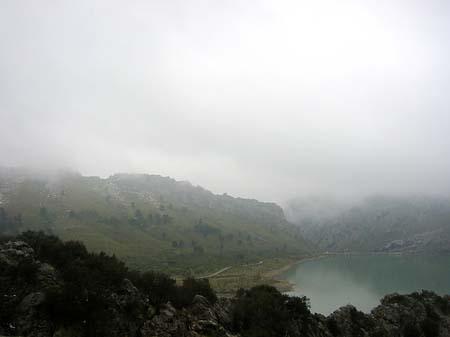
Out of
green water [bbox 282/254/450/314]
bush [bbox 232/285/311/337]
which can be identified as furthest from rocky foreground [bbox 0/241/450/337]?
green water [bbox 282/254/450/314]

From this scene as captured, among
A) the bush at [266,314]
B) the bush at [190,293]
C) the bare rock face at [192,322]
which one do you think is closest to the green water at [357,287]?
the bush at [266,314]

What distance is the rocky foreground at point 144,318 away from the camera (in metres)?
35.2

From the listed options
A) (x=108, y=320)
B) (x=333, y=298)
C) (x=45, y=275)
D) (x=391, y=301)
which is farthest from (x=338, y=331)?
(x=333, y=298)

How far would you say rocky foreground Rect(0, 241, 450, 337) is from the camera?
35.2 metres

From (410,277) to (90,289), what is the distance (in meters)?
193

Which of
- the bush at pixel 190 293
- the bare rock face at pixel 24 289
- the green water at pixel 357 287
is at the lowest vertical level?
the green water at pixel 357 287

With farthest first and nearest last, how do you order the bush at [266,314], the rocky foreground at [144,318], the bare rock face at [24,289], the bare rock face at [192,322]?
the bush at [266,314]
the bare rock face at [192,322]
the rocky foreground at [144,318]
the bare rock face at [24,289]

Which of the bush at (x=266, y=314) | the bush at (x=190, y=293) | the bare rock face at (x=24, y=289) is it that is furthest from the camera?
the bush at (x=190, y=293)

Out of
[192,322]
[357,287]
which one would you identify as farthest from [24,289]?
[357,287]

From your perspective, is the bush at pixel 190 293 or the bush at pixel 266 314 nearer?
the bush at pixel 266 314

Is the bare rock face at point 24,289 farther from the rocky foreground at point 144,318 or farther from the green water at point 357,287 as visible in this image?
the green water at point 357,287

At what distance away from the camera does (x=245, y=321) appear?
52.2 metres

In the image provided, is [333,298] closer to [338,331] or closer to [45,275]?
[338,331]

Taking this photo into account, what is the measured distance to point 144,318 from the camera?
42781 mm
